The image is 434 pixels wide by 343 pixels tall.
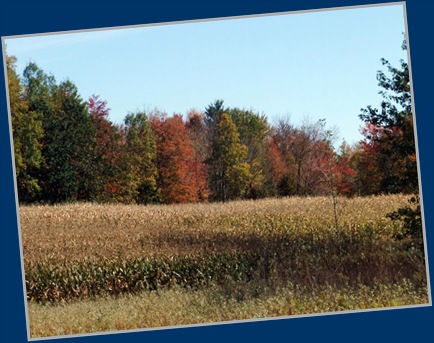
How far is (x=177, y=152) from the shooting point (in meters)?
11.0

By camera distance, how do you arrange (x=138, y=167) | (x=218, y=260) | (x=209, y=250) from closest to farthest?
(x=138, y=167) < (x=218, y=260) < (x=209, y=250)

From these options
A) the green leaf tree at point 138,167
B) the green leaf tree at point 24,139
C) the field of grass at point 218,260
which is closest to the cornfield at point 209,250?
the field of grass at point 218,260

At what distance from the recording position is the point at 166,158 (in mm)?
10945

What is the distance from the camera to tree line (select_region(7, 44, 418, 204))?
10.5 m

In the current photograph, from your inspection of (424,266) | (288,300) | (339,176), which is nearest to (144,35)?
(339,176)

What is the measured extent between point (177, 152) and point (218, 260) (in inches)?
70.1

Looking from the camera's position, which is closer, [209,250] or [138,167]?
[138,167]

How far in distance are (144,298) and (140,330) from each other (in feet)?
3.63

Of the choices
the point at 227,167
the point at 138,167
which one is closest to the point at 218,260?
the point at 227,167

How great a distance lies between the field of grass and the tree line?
231mm

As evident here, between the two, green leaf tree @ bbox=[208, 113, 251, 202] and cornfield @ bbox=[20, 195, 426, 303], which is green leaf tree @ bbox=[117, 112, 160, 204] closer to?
cornfield @ bbox=[20, 195, 426, 303]

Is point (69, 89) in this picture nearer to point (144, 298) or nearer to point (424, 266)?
point (144, 298)

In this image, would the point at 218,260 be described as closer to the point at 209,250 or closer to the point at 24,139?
the point at 209,250

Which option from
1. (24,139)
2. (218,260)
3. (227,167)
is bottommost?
(218,260)
